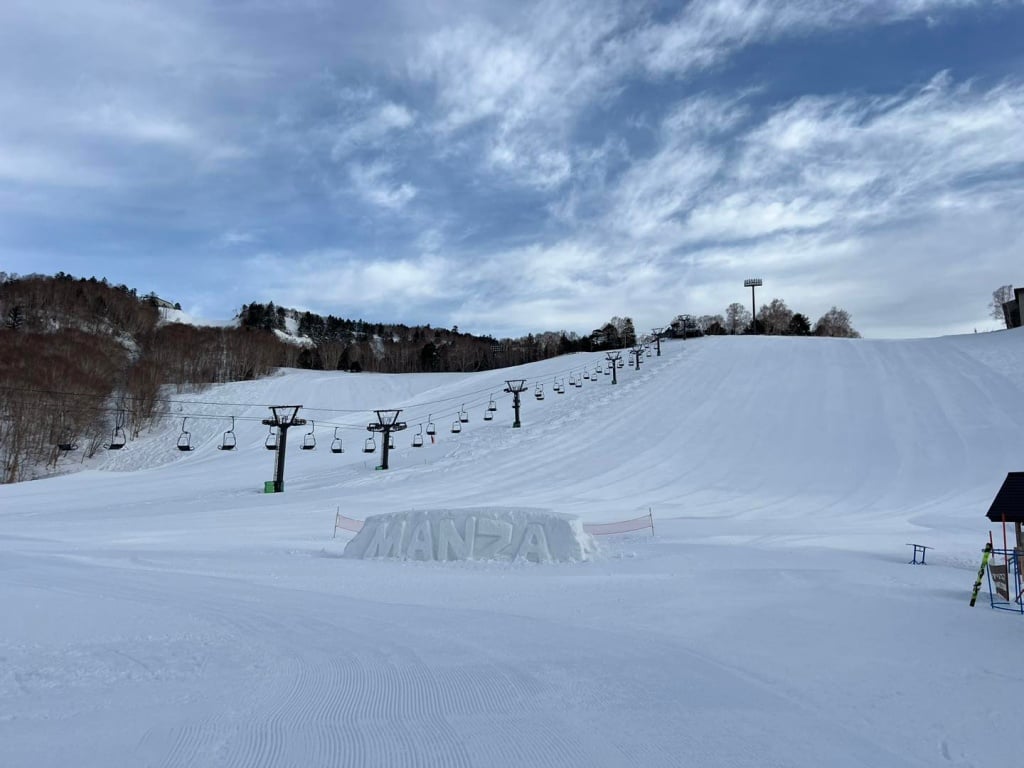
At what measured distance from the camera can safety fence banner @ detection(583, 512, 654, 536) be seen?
65.5 ft

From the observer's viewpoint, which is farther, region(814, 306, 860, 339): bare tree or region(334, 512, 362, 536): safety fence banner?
region(814, 306, 860, 339): bare tree

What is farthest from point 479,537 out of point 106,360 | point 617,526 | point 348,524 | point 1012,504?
point 106,360

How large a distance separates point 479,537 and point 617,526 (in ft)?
26.2

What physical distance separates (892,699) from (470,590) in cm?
661

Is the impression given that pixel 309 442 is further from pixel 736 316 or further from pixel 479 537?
pixel 736 316

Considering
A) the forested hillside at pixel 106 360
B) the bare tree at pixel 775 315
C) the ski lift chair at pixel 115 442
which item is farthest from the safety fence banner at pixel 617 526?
the bare tree at pixel 775 315

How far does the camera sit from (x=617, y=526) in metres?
21.0

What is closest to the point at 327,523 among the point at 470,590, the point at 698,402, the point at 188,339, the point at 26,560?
the point at 26,560

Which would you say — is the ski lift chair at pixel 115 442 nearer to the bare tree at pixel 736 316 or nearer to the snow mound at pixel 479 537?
the snow mound at pixel 479 537

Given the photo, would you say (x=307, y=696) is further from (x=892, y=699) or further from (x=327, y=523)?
(x=327, y=523)

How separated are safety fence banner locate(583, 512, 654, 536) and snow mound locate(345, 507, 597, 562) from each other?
17.9ft

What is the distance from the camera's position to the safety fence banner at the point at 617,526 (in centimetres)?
1997

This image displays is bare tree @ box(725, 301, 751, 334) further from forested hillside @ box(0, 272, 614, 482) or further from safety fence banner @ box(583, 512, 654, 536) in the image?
safety fence banner @ box(583, 512, 654, 536)

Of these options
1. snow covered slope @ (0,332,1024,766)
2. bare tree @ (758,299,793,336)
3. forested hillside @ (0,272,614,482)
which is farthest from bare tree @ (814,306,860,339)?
snow covered slope @ (0,332,1024,766)
